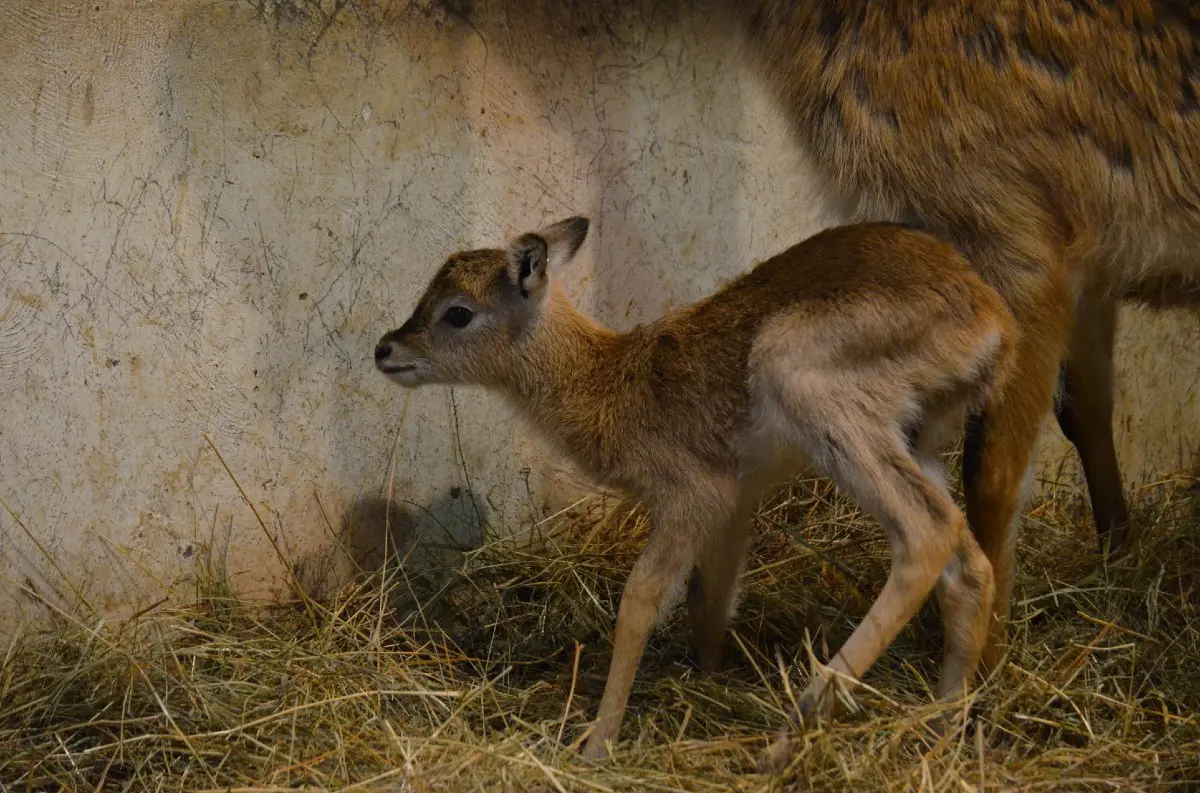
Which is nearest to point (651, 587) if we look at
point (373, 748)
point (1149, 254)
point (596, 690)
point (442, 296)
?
point (596, 690)

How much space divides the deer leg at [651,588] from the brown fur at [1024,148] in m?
0.81

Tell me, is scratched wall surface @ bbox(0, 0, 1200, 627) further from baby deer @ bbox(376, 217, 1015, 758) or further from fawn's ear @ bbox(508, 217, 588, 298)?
fawn's ear @ bbox(508, 217, 588, 298)

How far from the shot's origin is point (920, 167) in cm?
389

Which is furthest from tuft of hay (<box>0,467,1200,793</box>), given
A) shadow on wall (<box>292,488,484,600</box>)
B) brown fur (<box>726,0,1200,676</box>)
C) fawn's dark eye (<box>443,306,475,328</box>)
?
fawn's dark eye (<box>443,306,475,328</box>)

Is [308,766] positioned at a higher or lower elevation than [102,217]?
lower

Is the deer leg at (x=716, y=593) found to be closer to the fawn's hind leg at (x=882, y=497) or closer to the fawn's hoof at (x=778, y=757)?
the fawn's hind leg at (x=882, y=497)

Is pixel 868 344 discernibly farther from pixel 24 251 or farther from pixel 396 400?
pixel 24 251

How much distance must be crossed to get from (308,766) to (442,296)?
4.65 ft

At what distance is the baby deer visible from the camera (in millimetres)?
3617

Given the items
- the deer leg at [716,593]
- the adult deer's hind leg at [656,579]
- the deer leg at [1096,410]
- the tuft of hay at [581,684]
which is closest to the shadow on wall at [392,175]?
the tuft of hay at [581,684]

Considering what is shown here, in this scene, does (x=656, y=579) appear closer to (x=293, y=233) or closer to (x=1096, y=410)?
(x=293, y=233)

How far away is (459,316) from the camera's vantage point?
4.24m

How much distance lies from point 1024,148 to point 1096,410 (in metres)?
1.51

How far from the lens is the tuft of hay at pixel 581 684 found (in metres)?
3.52
